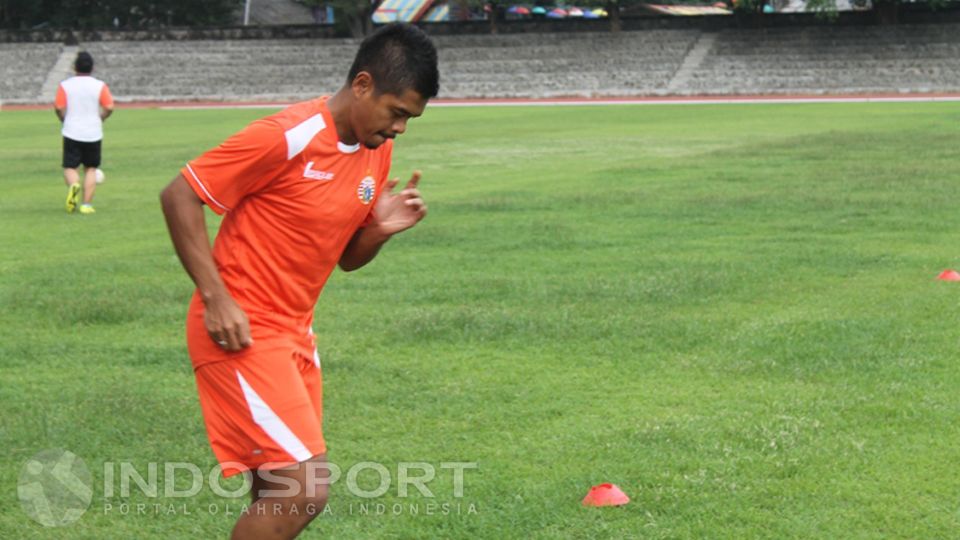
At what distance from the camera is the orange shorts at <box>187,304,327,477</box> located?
13.8ft

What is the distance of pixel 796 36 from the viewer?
197ft

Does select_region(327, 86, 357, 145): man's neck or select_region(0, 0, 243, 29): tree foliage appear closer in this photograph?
select_region(327, 86, 357, 145): man's neck

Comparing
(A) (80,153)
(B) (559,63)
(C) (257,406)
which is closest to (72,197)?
(A) (80,153)

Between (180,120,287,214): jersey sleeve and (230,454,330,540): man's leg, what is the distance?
833 mm

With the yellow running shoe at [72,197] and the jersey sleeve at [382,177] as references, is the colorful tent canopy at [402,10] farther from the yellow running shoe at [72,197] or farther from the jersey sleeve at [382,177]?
the jersey sleeve at [382,177]

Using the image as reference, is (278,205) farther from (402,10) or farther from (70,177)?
(402,10)

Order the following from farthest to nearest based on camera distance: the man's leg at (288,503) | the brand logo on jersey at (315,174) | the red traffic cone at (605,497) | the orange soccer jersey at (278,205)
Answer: the red traffic cone at (605,497) < the brand logo on jersey at (315,174) < the orange soccer jersey at (278,205) < the man's leg at (288,503)

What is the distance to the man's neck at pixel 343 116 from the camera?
Result: 14.6 ft

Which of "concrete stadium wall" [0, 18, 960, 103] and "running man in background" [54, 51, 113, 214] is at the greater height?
"running man in background" [54, 51, 113, 214]

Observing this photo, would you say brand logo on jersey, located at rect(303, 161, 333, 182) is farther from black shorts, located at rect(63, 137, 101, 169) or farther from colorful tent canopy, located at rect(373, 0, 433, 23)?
colorful tent canopy, located at rect(373, 0, 433, 23)

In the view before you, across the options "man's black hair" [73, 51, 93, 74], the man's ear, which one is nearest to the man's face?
the man's ear

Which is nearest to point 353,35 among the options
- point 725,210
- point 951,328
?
point 725,210

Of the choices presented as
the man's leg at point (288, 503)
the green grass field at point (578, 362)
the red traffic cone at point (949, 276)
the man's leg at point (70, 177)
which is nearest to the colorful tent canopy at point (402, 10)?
the green grass field at point (578, 362)

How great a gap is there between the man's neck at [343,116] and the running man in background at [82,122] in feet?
41.5
